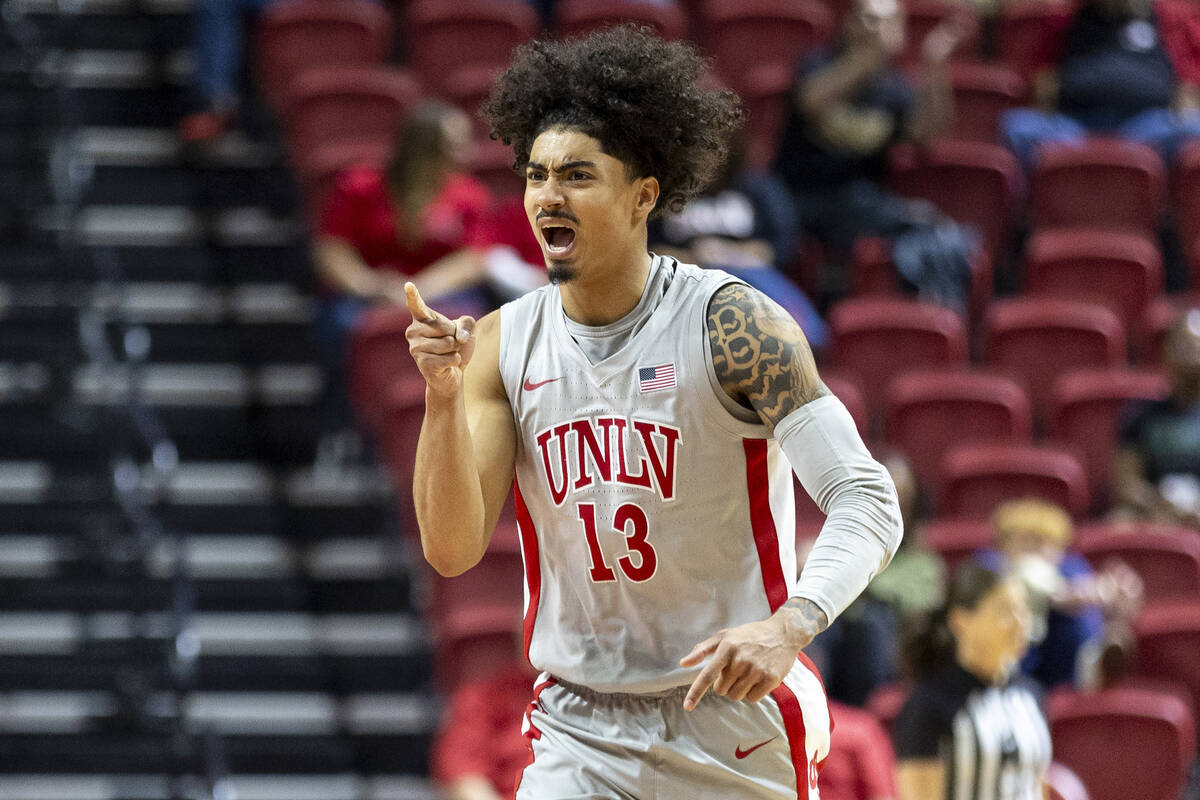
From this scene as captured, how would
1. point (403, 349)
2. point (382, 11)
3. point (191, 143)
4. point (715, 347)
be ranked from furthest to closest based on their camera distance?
point (382, 11) → point (191, 143) → point (403, 349) → point (715, 347)

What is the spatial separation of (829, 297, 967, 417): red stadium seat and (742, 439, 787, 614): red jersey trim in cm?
427

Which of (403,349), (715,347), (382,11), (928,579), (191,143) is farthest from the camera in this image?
(382,11)

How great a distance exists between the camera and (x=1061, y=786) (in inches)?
208

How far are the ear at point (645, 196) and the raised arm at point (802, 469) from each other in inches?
7.7

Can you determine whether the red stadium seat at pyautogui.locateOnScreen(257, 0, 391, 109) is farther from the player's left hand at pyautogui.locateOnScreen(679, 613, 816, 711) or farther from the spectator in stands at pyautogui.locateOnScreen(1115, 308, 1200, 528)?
the player's left hand at pyautogui.locateOnScreen(679, 613, 816, 711)

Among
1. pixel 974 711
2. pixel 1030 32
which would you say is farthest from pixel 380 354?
pixel 1030 32

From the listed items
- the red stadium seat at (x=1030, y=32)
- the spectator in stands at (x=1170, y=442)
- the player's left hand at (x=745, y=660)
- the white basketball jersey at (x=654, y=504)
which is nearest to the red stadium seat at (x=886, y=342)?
the spectator in stands at (x=1170, y=442)

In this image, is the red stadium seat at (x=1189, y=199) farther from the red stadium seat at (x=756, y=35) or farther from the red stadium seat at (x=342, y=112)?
the red stadium seat at (x=342, y=112)

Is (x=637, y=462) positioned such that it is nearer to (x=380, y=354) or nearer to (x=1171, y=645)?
(x=1171, y=645)

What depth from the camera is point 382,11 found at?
27.8ft

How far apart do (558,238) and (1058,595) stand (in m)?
3.38

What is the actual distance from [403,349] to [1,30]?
2.72 metres

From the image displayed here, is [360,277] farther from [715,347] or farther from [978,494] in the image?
[715,347]

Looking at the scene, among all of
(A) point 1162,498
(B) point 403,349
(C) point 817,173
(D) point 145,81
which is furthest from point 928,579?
(D) point 145,81
